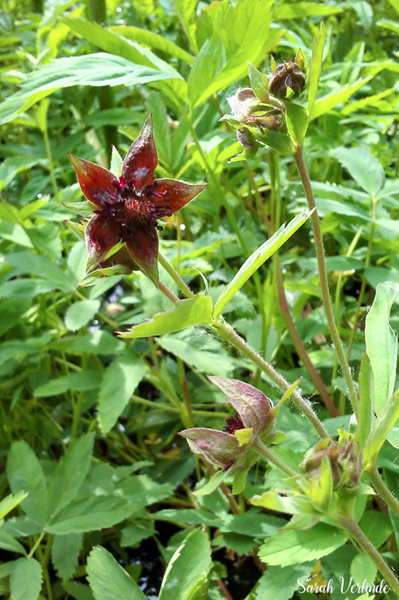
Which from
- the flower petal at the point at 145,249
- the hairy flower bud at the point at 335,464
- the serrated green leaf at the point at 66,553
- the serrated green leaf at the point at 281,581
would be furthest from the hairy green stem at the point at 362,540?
the serrated green leaf at the point at 66,553

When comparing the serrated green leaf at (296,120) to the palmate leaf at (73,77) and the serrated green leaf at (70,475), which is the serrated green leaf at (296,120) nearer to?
the palmate leaf at (73,77)

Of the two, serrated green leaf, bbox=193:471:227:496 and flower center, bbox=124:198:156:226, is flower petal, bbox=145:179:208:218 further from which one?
serrated green leaf, bbox=193:471:227:496

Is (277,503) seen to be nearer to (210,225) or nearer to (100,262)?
(100,262)

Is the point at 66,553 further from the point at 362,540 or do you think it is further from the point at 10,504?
the point at 362,540

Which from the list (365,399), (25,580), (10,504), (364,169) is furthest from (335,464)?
(364,169)

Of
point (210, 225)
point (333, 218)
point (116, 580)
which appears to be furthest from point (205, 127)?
Result: point (116, 580)

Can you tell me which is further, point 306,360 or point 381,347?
point 306,360
